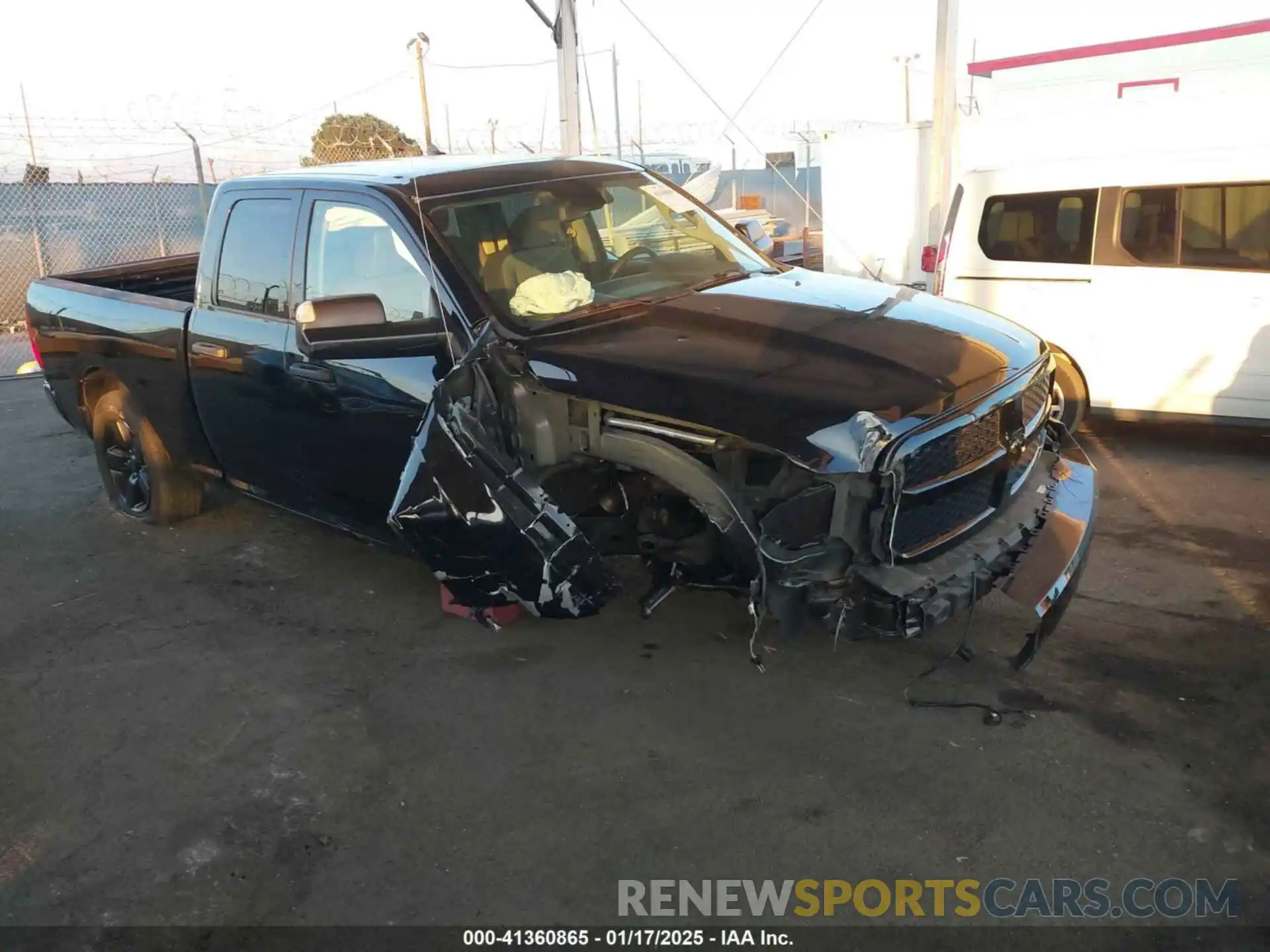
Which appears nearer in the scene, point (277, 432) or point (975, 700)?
point (975, 700)

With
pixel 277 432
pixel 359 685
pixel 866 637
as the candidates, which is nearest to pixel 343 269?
pixel 277 432

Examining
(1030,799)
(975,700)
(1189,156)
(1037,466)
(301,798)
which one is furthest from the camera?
(1189,156)

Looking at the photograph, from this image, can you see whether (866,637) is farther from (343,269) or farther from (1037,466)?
(343,269)

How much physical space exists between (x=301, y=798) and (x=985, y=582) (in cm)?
233

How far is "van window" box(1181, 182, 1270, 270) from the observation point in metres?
5.92

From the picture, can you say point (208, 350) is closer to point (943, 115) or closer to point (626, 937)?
point (626, 937)

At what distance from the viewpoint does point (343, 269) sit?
418 cm

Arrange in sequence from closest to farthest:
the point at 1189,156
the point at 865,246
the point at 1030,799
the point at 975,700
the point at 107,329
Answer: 1. the point at 1030,799
2. the point at 975,700
3. the point at 107,329
4. the point at 1189,156
5. the point at 865,246

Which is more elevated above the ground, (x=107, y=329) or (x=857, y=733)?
(x=107, y=329)

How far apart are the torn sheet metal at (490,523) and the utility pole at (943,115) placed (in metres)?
6.38

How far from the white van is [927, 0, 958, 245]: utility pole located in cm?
200

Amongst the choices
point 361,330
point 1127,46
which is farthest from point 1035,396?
point 1127,46

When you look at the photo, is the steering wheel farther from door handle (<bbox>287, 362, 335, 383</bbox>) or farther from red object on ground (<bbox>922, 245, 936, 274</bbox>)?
red object on ground (<bbox>922, 245, 936, 274</bbox>)

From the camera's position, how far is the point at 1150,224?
20.6 ft
